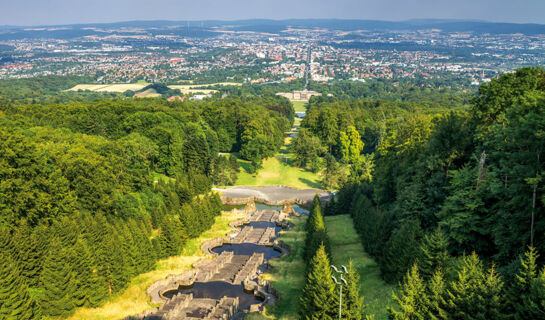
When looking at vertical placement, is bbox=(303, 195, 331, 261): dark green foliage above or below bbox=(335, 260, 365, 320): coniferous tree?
below

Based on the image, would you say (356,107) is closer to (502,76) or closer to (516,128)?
(502,76)

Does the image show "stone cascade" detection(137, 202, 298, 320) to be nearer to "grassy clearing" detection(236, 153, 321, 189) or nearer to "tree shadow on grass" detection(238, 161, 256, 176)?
"grassy clearing" detection(236, 153, 321, 189)

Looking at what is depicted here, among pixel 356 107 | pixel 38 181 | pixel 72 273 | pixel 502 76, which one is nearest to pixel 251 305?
pixel 72 273

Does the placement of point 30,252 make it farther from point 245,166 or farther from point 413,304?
point 245,166

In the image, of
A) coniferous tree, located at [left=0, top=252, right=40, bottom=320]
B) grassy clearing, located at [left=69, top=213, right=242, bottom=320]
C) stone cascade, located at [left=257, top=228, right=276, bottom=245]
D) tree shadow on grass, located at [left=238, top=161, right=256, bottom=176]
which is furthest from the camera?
tree shadow on grass, located at [left=238, top=161, right=256, bottom=176]

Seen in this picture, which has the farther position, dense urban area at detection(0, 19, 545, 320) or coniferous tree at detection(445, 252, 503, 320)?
dense urban area at detection(0, 19, 545, 320)

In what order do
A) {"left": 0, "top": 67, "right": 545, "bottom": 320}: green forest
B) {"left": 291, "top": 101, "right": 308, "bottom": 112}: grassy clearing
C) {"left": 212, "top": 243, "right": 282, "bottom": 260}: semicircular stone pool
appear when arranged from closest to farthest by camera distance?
{"left": 0, "top": 67, "right": 545, "bottom": 320}: green forest, {"left": 212, "top": 243, "right": 282, "bottom": 260}: semicircular stone pool, {"left": 291, "top": 101, "right": 308, "bottom": 112}: grassy clearing

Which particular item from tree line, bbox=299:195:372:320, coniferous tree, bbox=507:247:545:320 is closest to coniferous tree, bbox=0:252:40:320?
tree line, bbox=299:195:372:320

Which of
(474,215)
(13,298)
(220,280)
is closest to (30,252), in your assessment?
(13,298)
